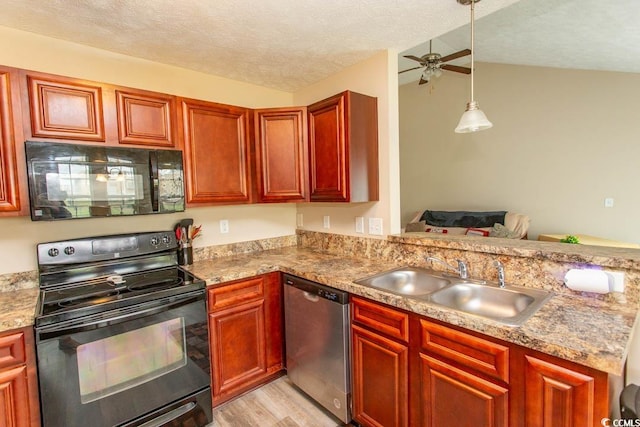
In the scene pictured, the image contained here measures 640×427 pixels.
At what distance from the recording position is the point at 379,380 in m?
1.59

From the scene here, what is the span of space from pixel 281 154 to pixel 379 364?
1.54 meters

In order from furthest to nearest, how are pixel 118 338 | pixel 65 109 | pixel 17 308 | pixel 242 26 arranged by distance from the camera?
pixel 242 26 < pixel 65 109 < pixel 118 338 < pixel 17 308

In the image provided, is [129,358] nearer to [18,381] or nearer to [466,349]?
[18,381]

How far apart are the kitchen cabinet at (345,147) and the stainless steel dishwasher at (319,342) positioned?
646mm

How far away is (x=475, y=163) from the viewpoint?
5086 mm

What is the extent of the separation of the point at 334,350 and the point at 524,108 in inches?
188

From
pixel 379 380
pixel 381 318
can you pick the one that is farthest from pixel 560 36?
pixel 379 380

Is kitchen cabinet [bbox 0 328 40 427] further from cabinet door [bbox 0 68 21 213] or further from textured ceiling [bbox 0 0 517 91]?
textured ceiling [bbox 0 0 517 91]

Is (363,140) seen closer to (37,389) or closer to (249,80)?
(249,80)

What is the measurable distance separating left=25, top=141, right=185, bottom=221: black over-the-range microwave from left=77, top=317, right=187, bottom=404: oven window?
670mm

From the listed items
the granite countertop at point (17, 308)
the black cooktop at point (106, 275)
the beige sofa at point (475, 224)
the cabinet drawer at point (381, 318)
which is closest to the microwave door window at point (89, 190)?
the black cooktop at point (106, 275)

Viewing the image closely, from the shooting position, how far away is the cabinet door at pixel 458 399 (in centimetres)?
117

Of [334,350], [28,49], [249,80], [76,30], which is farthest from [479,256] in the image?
[28,49]

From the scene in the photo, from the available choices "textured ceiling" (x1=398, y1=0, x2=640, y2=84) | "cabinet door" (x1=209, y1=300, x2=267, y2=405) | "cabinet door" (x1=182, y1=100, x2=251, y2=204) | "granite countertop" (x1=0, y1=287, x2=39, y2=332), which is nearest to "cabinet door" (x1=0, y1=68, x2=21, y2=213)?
"granite countertop" (x1=0, y1=287, x2=39, y2=332)
